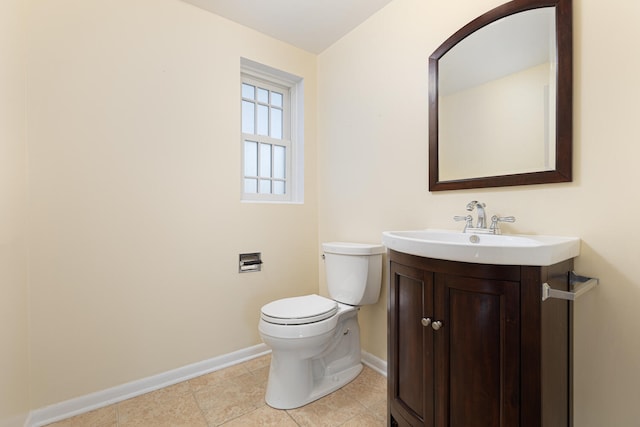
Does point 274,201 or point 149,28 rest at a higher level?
point 149,28

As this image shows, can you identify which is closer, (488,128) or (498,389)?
(498,389)

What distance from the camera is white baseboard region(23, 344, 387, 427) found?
139 centimetres

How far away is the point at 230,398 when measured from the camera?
1.56 m

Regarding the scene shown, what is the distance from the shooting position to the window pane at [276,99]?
233 cm

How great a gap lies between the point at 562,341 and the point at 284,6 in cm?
216

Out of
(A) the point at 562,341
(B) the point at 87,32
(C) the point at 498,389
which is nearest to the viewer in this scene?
(C) the point at 498,389

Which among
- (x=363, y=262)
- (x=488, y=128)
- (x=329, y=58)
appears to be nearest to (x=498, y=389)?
(x=363, y=262)

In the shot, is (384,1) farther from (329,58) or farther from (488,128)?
(488,128)

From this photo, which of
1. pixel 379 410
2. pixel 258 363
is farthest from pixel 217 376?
pixel 379 410

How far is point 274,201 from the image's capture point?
2.29 m

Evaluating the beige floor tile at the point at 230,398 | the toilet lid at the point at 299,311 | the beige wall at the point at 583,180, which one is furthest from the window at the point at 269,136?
the beige floor tile at the point at 230,398

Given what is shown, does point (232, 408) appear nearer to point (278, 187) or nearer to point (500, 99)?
point (278, 187)

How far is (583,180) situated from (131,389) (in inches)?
91.5

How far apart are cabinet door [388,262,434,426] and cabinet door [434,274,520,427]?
35mm
